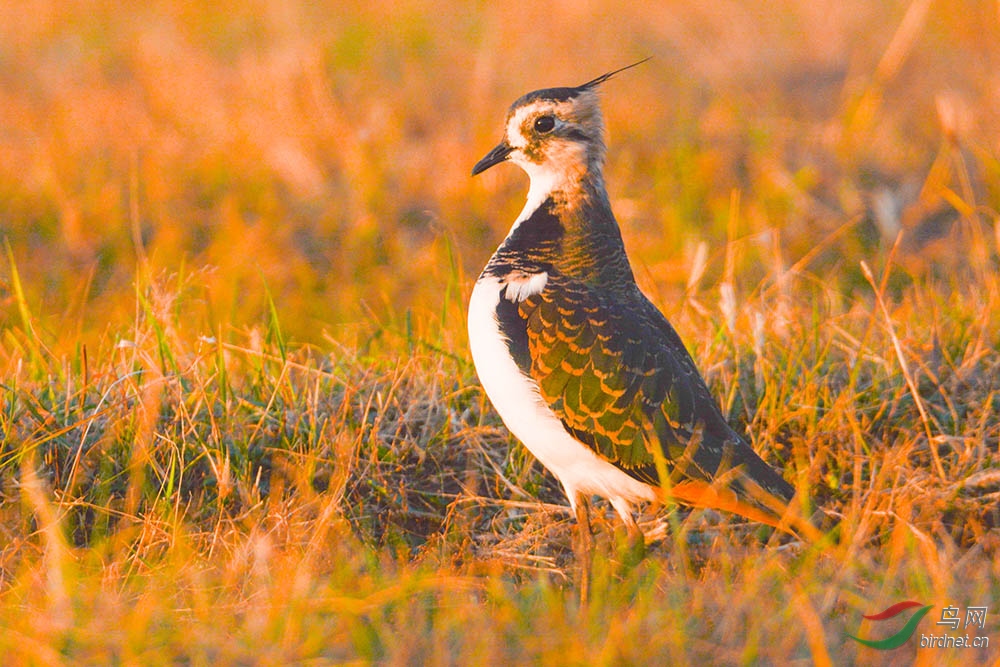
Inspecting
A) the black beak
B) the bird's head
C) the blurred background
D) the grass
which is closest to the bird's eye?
the bird's head

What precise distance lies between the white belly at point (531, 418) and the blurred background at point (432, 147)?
2032mm

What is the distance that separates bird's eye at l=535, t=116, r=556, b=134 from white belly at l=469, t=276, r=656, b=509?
0.62m

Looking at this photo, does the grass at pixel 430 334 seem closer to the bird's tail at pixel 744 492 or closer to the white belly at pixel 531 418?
the bird's tail at pixel 744 492

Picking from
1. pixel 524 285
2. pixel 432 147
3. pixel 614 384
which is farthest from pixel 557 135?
pixel 432 147

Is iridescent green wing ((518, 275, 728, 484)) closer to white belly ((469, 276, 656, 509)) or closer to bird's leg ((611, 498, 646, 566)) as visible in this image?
Answer: white belly ((469, 276, 656, 509))

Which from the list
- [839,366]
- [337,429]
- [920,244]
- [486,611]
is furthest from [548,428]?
[920,244]

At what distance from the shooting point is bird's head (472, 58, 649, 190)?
366 centimetres

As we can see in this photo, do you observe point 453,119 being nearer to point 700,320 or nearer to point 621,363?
point 700,320

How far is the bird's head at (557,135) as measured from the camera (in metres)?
3.66

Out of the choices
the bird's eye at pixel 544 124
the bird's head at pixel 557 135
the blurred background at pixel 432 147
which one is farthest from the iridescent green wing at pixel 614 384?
the blurred background at pixel 432 147

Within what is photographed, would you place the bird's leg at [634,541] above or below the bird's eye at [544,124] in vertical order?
below

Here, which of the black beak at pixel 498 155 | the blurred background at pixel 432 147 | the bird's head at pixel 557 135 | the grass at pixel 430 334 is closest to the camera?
the grass at pixel 430 334

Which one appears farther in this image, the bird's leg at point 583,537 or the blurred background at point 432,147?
the blurred background at point 432,147

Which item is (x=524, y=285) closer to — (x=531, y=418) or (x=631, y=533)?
(x=531, y=418)
